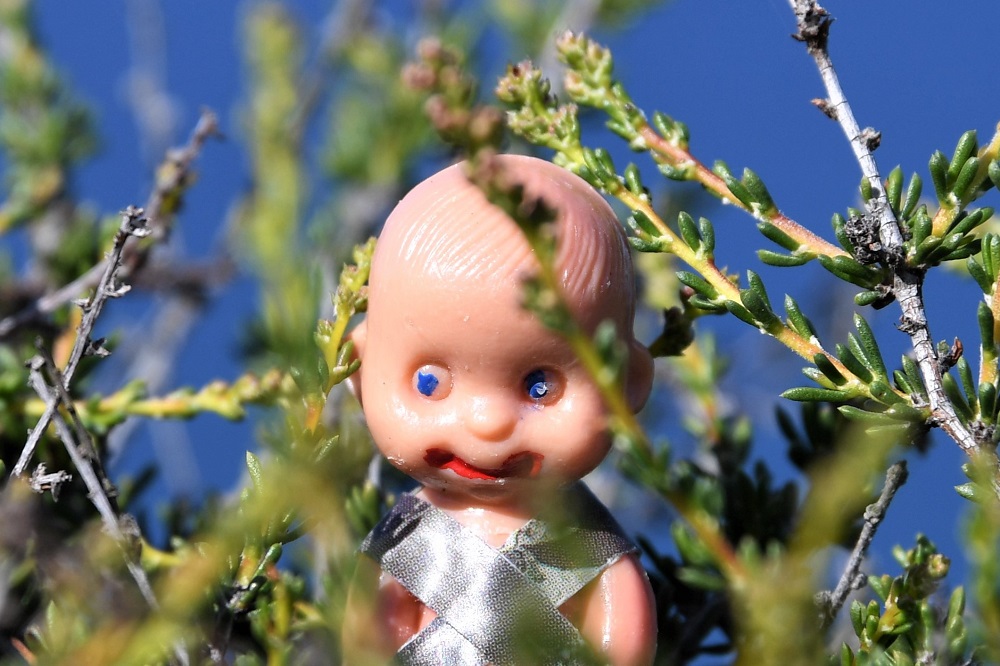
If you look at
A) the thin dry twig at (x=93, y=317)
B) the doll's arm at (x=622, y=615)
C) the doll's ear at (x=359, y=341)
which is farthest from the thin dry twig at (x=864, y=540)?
the thin dry twig at (x=93, y=317)

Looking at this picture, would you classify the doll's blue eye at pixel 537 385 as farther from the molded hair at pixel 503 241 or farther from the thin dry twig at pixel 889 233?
the thin dry twig at pixel 889 233

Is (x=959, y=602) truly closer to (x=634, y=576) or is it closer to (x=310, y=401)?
(x=634, y=576)

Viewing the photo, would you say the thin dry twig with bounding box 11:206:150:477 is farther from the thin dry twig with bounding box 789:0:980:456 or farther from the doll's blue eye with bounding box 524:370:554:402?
the thin dry twig with bounding box 789:0:980:456

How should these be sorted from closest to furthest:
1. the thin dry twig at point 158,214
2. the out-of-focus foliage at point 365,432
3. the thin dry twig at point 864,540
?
the out-of-focus foliage at point 365,432, the thin dry twig at point 864,540, the thin dry twig at point 158,214

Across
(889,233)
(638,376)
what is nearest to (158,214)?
(638,376)

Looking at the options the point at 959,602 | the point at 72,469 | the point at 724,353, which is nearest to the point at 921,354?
the point at 959,602

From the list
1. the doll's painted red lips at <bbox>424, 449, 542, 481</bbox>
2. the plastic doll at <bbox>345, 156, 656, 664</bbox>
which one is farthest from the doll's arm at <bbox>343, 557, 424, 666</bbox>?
the doll's painted red lips at <bbox>424, 449, 542, 481</bbox>

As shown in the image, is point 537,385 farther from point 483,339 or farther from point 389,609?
point 389,609
